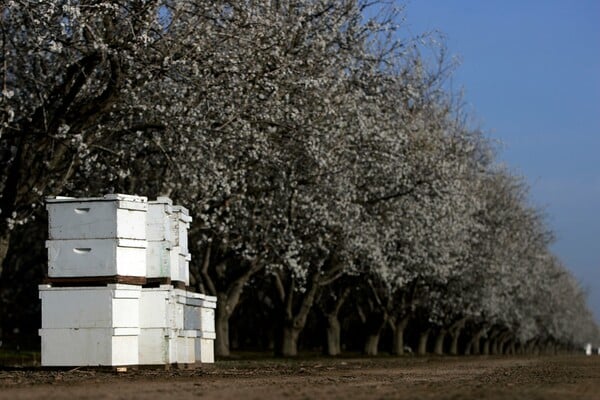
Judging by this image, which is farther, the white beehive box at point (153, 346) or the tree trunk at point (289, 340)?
the tree trunk at point (289, 340)

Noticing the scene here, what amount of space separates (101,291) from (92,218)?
1.27m

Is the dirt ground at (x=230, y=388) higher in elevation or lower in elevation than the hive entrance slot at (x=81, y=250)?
lower

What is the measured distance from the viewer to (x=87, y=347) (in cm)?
1905

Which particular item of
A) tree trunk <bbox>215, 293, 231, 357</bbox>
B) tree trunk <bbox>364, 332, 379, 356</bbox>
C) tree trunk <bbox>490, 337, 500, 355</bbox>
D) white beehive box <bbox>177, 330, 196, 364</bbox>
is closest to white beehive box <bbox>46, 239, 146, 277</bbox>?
white beehive box <bbox>177, 330, 196, 364</bbox>

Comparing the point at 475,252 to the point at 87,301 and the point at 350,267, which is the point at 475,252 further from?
the point at 87,301

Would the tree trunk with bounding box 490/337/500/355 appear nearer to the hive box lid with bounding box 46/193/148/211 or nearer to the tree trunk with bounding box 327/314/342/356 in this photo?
the tree trunk with bounding box 327/314/342/356

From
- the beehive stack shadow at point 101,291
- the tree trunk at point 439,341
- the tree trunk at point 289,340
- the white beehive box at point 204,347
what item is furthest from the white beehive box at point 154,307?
the tree trunk at point 439,341

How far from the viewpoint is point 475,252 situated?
5694 cm

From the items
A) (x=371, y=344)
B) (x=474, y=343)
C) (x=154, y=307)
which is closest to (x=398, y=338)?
(x=371, y=344)

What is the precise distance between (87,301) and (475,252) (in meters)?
39.9

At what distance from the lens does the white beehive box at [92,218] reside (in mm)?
19234

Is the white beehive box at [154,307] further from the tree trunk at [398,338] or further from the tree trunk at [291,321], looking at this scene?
the tree trunk at [398,338]

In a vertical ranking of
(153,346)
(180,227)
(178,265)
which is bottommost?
(153,346)

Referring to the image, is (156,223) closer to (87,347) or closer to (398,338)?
(87,347)
